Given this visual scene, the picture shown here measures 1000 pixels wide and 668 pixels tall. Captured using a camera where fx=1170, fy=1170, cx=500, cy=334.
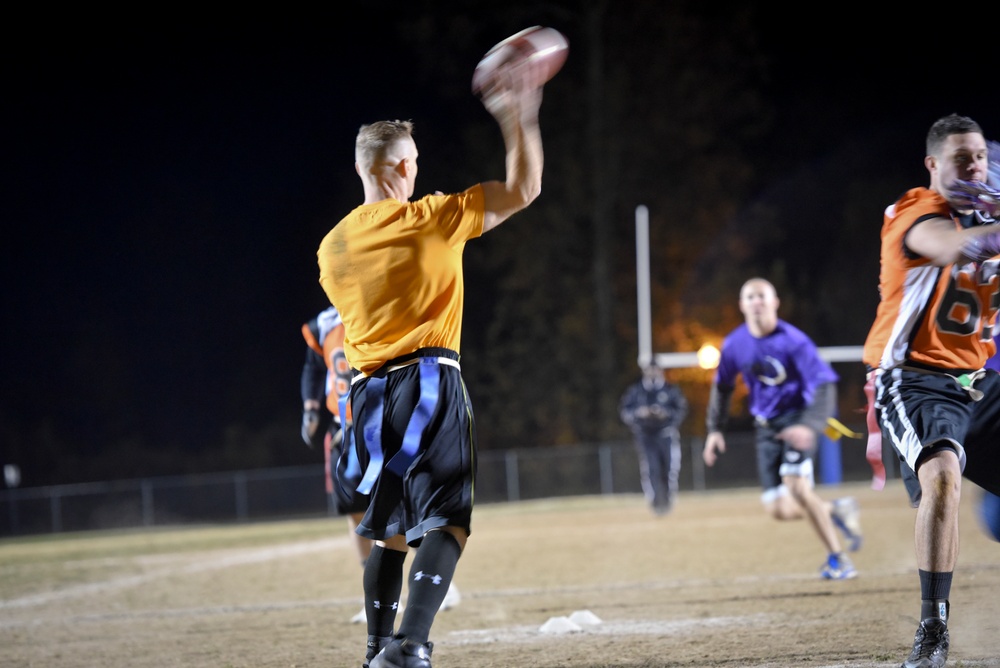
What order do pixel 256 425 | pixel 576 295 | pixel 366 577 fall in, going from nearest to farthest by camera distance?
pixel 366 577, pixel 576 295, pixel 256 425

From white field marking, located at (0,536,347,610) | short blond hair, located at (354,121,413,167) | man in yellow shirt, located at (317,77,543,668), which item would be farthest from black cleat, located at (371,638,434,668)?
white field marking, located at (0,536,347,610)

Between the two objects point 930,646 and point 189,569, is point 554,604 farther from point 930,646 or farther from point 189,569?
point 189,569

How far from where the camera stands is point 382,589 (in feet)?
15.8

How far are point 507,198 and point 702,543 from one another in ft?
31.8

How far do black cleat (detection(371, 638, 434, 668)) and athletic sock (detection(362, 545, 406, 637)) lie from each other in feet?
1.68

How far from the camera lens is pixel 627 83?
112 ft

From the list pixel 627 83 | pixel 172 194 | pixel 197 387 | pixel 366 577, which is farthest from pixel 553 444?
pixel 366 577

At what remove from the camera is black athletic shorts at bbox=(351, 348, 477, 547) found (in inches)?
174

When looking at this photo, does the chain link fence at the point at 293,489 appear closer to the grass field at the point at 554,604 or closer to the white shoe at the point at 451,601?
the grass field at the point at 554,604

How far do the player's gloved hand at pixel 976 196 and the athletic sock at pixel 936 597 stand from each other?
5.14ft

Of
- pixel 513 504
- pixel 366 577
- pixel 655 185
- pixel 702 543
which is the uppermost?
pixel 655 185

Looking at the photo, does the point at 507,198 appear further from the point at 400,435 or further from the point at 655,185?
the point at 655,185

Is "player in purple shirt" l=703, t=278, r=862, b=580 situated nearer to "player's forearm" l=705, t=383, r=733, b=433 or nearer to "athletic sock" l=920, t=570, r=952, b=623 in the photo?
"player's forearm" l=705, t=383, r=733, b=433

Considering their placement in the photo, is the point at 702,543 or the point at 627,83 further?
the point at 627,83
